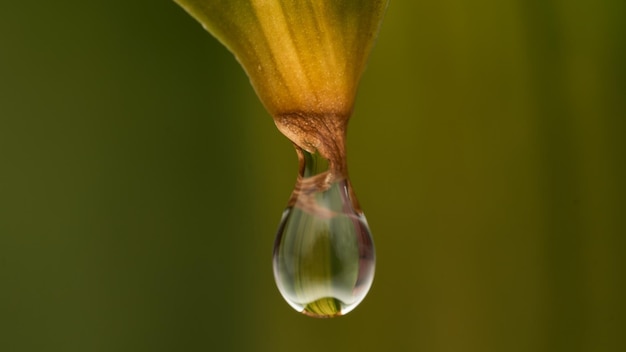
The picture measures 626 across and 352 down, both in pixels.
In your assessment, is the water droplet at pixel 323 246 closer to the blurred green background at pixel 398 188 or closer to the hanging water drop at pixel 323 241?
the hanging water drop at pixel 323 241

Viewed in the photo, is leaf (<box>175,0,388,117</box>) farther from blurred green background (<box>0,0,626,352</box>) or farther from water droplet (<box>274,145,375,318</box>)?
blurred green background (<box>0,0,626,352</box>)

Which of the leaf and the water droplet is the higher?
the leaf

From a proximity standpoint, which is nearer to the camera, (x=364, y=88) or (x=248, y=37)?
(x=248, y=37)

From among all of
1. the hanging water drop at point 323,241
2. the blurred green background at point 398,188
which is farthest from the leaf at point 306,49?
the blurred green background at point 398,188

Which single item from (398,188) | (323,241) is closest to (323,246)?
(323,241)

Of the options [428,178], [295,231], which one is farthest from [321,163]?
[428,178]

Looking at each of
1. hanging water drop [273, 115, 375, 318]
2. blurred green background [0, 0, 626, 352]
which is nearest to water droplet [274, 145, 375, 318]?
hanging water drop [273, 115, 375, 318]

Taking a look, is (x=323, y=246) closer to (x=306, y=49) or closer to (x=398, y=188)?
(x=306, y=49)

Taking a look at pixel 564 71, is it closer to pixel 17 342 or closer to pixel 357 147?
pixel 357 147
